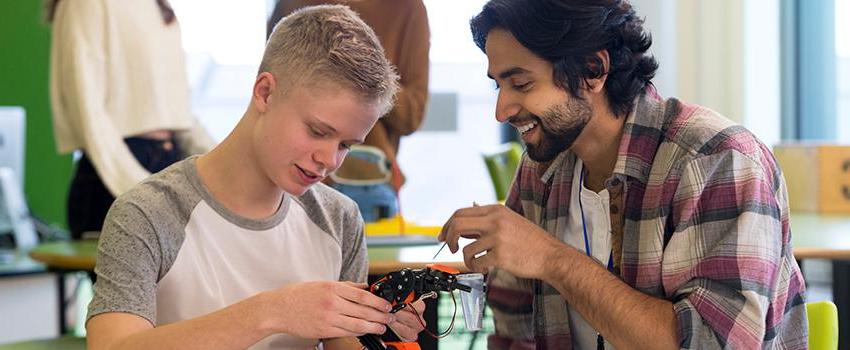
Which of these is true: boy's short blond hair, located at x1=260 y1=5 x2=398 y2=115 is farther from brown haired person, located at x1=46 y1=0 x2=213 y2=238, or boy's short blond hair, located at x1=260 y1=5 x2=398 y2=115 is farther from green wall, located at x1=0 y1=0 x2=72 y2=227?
green wall, located at x1=0 y1=0 x2=72 y2=227

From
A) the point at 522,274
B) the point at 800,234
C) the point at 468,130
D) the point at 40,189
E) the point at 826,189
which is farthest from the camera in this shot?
the point at 468,130

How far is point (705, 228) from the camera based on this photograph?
1613 mm

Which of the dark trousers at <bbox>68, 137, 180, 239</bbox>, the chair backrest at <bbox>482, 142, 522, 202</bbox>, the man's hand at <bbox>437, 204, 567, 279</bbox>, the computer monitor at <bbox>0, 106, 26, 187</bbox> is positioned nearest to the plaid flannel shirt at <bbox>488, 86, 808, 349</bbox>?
the man's hand at <bbox>437, 204, 567, 279</bbox>

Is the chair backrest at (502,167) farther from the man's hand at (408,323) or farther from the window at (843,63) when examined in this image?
the man's hand at (408,323)

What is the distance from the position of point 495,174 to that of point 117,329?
323 centimetres

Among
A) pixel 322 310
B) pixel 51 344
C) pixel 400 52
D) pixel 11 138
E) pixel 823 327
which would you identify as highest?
pixel 400 52

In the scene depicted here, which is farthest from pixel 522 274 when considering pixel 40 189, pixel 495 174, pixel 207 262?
pixel 40 189

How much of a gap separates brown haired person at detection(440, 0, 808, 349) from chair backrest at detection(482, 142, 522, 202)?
2539 mm

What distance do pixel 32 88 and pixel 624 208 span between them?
4400mm

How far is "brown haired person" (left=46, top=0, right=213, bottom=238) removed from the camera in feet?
12.7

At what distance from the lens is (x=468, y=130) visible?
20.1ft

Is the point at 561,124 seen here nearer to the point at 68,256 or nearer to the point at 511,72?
the point at 511,72

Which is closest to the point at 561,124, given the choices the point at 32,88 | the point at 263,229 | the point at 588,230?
the point at 588,230

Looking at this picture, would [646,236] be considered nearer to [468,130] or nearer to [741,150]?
[741,150]
